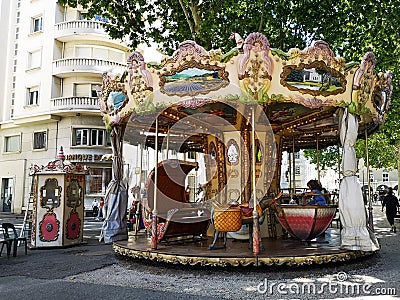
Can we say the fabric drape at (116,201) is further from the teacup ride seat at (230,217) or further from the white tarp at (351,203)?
the white tarp at (351,203)

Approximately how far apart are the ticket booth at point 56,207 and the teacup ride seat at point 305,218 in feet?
19.0

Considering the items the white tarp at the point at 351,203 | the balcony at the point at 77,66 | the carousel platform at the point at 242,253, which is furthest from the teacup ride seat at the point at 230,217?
the balcony at the point at 77,66

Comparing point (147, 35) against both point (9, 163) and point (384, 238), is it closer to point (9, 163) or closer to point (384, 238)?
point (384, 238)

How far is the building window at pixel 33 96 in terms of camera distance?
27516mm

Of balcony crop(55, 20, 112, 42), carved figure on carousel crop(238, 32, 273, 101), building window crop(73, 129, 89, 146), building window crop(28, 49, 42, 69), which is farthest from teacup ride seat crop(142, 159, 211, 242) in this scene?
building window crop(28, 49, 42, 69)

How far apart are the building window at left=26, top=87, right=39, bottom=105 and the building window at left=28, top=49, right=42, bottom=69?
5.06 ft

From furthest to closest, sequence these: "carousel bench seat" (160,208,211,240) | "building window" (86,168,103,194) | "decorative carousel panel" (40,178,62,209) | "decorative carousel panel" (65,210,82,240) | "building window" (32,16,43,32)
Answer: "building window" (32,16,43,32)
"building window" (86,168,103,194)
"decorative carousel panel" (65,210,82,240)
"decorative carousel panel" (40,178,62,209)
"carousel bench seat" (160,208,211,240)

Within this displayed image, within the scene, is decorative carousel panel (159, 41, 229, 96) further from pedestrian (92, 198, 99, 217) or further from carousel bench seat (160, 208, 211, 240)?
pedestrian (92, 198, 99, 217)

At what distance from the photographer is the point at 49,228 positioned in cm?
1123

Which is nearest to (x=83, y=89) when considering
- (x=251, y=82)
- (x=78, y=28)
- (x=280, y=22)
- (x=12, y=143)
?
(x=78, y=28)

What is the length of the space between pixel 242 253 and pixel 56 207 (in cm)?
592

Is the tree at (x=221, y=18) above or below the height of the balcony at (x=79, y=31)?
below

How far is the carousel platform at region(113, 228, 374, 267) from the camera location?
744cm

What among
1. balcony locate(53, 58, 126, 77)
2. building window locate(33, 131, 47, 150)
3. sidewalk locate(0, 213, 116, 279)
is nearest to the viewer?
sidewalk locate(0, 213, 116, 279)
